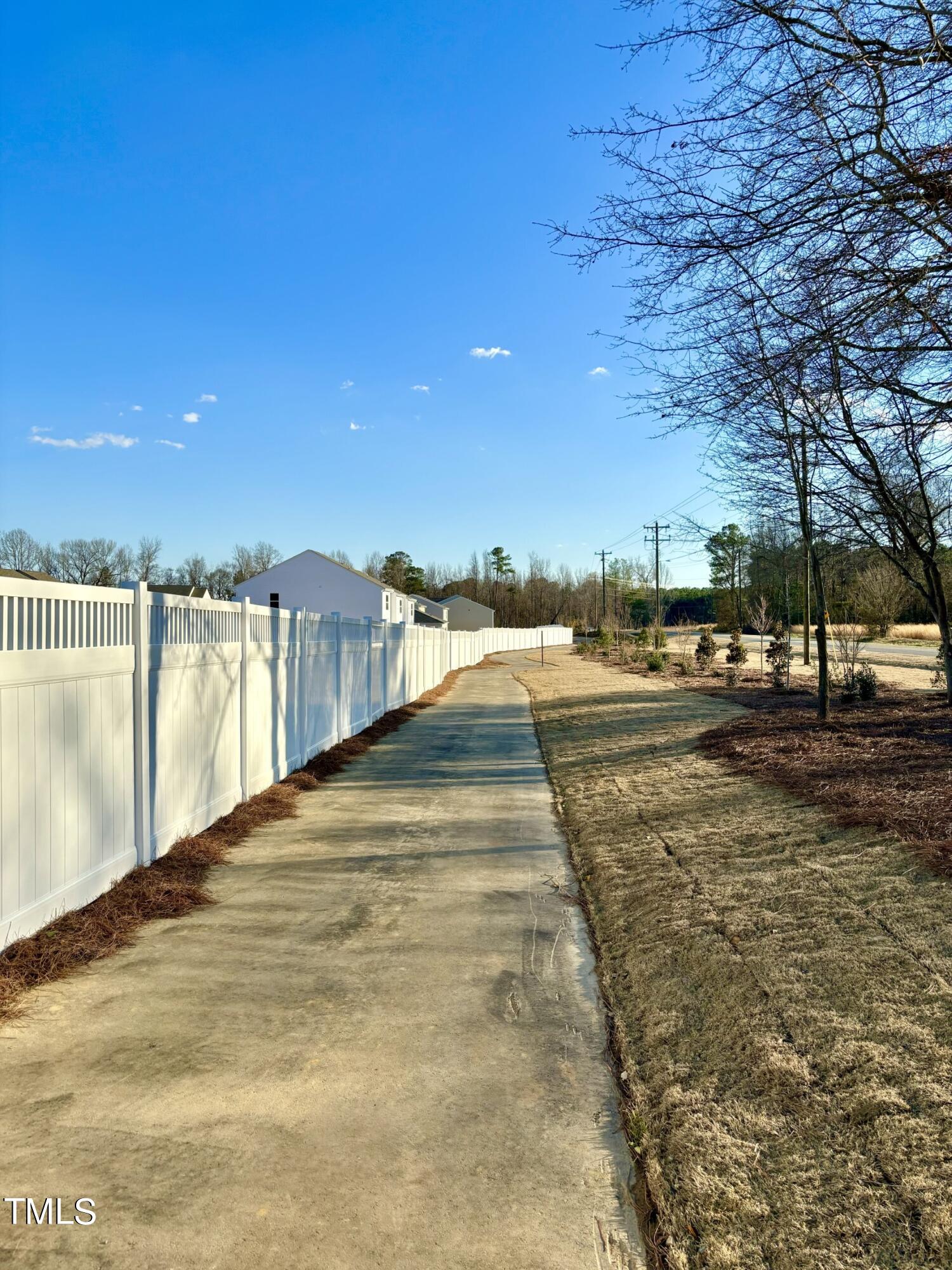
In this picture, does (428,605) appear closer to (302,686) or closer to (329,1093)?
(302,686)

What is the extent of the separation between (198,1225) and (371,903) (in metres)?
2.96

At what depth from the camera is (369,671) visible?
14.7 m

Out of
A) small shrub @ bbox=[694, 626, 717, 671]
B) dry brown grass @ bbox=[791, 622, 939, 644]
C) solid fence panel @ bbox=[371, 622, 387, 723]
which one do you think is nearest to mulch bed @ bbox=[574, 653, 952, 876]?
solid fence panel @ bbox=[371, 622, 387, 723]

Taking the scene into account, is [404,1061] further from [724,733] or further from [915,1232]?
[724,733]

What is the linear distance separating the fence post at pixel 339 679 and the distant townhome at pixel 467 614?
8075 centimetres

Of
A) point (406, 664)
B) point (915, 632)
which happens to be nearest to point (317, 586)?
point (406, 664)

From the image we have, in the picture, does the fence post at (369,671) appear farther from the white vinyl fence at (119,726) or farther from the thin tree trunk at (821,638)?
the thin tree trunk at (821,638)

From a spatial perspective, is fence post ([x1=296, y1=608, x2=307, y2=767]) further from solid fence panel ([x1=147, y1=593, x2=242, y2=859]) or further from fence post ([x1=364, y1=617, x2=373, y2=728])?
fence post ([x1=364, y1=617, x2=373, y2=728])

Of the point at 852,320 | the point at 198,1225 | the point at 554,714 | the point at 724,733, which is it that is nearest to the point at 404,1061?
the point at 198,1225

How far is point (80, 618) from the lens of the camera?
4477mm

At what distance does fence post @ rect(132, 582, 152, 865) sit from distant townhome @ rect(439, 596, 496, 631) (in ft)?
288

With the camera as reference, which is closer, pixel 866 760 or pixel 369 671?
pixel 866 760

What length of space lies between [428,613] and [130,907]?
247 ft

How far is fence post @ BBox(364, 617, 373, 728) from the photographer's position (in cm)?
1437
